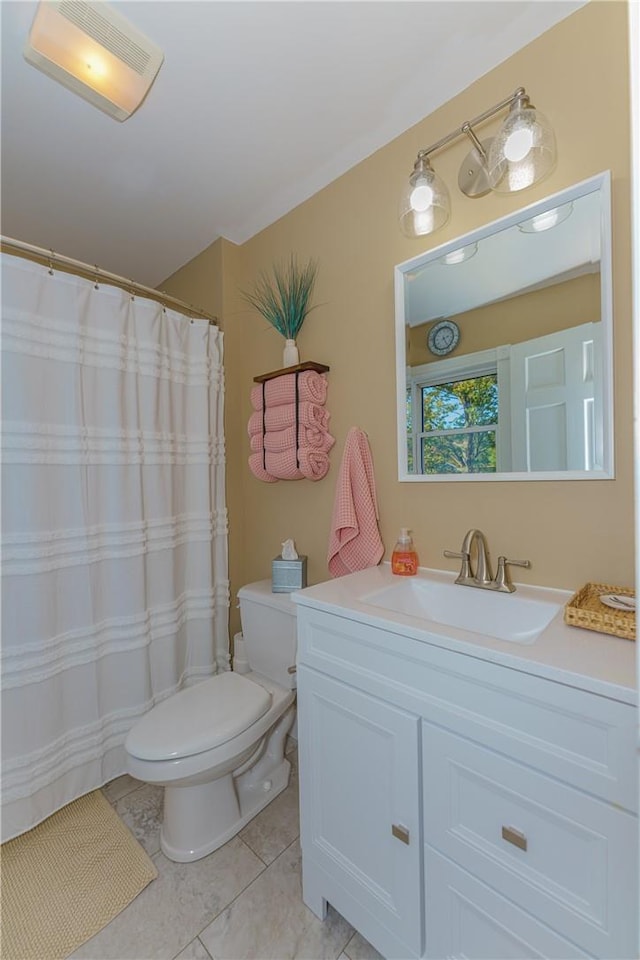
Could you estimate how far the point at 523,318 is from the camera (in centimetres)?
113

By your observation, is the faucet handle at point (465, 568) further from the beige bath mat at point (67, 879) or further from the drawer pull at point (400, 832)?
the beige bath mat at point (67, 879)

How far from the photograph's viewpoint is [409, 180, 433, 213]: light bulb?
1219mm

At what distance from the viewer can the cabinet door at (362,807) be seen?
2.83 ft

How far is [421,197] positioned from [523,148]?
29 centimetres

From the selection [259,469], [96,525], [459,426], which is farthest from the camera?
[259,469]

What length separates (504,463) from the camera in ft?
3.81

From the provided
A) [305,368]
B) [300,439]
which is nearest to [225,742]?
Result: [300,439]

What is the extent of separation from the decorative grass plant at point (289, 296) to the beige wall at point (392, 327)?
0.05 meters

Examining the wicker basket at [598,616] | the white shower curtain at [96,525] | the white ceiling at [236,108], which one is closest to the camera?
the wicker basket at [598,616]

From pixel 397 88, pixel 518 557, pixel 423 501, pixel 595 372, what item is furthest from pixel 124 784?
pixel 397 88

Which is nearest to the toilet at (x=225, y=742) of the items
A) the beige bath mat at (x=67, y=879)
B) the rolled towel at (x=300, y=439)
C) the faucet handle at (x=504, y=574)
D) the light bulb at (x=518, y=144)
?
the beige bath mat at (x=67, y=879)

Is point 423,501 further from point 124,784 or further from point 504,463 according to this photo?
point 124,784

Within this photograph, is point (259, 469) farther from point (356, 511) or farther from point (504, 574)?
point (504, 574)

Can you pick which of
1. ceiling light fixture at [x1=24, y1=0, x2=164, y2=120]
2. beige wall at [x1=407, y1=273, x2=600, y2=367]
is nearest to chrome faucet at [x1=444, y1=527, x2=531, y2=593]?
beige wall at [x1=407, y1=273, x2=600, y2=367]
